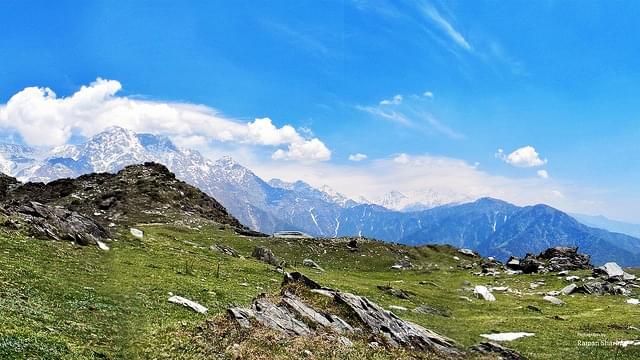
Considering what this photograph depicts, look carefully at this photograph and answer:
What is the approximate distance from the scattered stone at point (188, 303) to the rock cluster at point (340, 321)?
6069mm

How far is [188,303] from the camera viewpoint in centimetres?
4025

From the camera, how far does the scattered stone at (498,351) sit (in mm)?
38750

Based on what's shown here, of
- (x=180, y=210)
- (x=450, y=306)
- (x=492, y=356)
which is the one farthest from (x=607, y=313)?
(x=180, y=210)

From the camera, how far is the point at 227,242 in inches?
4035

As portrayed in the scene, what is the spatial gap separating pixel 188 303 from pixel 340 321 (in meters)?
Answer: 13.0

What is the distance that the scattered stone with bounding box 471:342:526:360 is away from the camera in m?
38.8

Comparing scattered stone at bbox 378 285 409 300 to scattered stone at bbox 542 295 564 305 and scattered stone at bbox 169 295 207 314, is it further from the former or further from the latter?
scattered stone at bbox 169 295 207 314

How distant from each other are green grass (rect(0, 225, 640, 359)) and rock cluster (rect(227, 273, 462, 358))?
6.48 feet

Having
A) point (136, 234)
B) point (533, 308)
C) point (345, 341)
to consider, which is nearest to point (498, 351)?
point (345, 341)

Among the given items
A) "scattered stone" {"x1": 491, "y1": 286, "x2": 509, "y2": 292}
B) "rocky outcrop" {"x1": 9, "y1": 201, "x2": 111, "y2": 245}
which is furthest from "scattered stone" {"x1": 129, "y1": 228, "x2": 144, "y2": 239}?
"scattered stone" {"x1": 491, "y1": 286, "x2": 509, "y2": 292}

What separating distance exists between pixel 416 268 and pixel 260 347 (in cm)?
8880

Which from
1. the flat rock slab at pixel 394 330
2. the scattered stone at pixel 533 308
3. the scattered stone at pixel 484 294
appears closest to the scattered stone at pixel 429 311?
the scattered stone at pixel 533 308

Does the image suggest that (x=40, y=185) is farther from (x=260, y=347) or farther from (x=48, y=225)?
(x=260, y=347)

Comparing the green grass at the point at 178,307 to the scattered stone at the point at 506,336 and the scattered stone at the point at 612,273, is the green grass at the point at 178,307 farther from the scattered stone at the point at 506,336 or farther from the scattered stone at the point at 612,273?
the scattered stone at the point at 612,273
